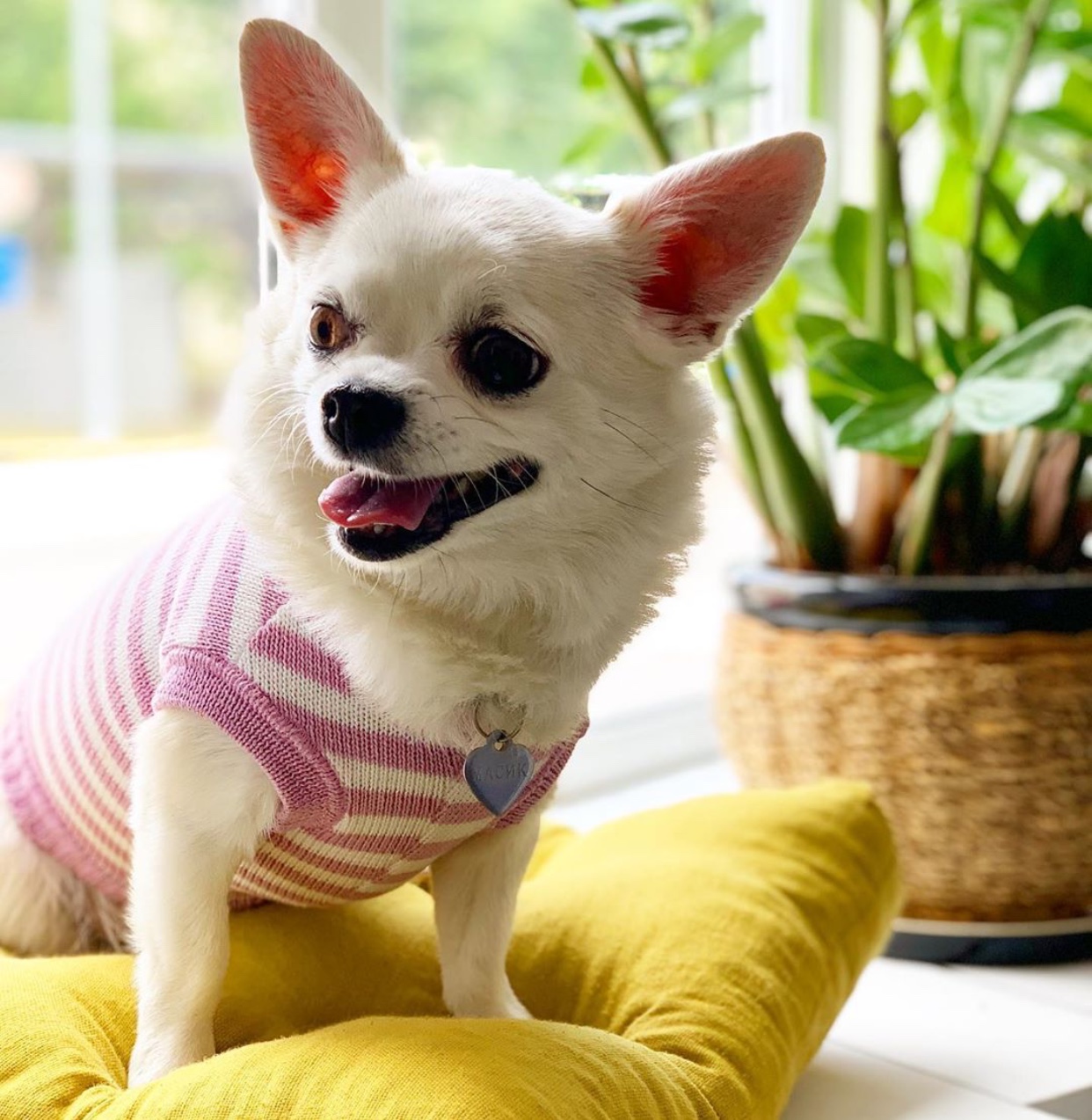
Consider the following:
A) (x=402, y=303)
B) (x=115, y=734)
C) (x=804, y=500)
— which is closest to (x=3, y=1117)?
(x=115, y=734)

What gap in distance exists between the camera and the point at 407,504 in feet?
3.00

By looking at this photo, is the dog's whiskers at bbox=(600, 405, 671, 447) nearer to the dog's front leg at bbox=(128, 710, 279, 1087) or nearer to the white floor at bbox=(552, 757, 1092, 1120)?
the dog's front leg at bbox=(128, 710, 279, 1087)

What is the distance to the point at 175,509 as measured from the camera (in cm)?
261

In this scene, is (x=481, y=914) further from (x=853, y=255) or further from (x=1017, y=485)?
(x=853, y=255)

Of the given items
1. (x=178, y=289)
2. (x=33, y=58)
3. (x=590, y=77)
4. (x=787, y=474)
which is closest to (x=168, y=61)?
(x=33, y=58)

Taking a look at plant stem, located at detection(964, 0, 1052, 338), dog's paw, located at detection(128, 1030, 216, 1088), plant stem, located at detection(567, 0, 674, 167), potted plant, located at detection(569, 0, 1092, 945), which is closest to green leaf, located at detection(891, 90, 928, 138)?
potted plant, located at detection(569, 0, 1092, 945)

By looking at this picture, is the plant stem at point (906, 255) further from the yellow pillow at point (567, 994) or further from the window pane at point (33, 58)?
the window pane at point (33, 58)

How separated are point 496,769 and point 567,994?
1.03ft

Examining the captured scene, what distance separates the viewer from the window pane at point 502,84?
233cm

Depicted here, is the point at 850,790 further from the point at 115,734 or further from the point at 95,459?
the point at 95,459

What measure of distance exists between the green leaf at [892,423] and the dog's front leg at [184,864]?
26.3 inches

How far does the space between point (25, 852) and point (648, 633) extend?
187 centimetres

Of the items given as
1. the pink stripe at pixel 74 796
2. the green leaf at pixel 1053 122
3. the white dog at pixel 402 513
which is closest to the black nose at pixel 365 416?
the white dog at pixel 402 513

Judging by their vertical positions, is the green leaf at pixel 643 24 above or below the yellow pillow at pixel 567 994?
above
